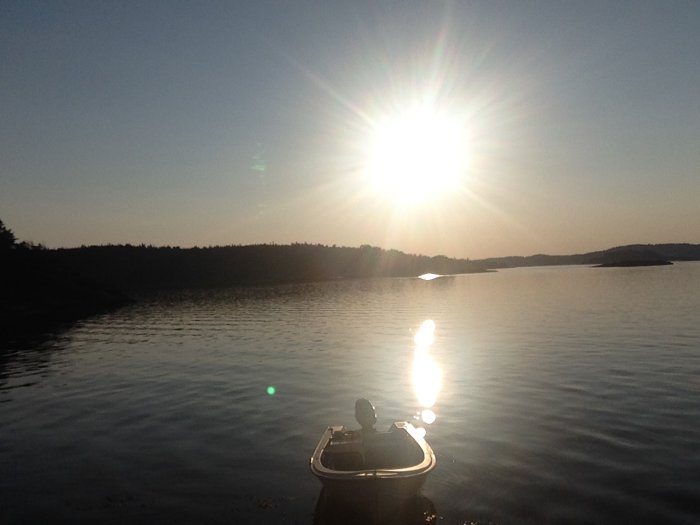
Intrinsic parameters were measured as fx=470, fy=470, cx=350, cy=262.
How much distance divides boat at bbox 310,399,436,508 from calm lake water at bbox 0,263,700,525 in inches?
50.8

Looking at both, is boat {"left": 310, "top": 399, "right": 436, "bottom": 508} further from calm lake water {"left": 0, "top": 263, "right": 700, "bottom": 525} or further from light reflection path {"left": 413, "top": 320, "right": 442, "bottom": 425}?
light reflection path {"left": 413, "top": 320, "right": 442, "bottom": 425}

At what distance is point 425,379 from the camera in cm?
3052

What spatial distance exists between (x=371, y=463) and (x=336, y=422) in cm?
788

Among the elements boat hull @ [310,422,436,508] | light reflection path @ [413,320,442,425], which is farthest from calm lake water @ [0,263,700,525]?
boat hull @ [310,422,436,508]

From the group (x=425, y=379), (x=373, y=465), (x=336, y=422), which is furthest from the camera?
(x=425, y=379)

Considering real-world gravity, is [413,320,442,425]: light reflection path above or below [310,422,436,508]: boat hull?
below

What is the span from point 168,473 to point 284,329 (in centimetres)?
4137

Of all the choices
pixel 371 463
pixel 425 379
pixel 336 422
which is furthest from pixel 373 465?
pixel 425 379

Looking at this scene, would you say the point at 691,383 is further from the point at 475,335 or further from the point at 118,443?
the point at 118,443

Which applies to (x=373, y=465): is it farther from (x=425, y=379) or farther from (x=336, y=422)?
(x=425, y=379)

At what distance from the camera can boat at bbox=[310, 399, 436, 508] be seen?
474 inches

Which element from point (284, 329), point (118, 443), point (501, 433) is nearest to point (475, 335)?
point (284, 329)

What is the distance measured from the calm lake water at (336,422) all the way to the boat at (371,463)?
129 cm

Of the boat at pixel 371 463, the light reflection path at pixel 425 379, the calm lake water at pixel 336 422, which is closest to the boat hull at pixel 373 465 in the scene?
the boat at pixel 371 463
